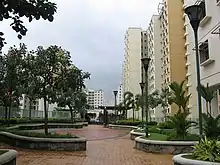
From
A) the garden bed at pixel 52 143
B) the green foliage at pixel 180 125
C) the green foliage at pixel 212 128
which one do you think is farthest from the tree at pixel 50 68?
the green foliage at pixel 212 128

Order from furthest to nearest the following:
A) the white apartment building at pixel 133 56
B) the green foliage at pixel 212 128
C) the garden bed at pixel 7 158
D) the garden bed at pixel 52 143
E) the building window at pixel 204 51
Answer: the white apartment building at pixel 133 56
the building window at pixel 204 51
the garden bed at pixel 52 143
the green foliage at pixel 212 128
the garden bed at pixel 7 158

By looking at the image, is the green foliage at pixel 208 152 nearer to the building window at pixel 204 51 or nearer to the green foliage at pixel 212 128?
the green foliage at pixel 212 128

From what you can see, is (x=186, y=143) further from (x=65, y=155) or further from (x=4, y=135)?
(x=4, y=135)

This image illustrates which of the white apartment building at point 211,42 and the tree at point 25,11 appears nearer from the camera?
the tree at point 25,11

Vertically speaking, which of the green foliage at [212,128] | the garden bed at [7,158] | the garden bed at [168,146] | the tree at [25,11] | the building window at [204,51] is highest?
the building window at [204,51]

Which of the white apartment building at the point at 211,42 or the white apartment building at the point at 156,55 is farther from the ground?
the white apartment building at the point at 156,55

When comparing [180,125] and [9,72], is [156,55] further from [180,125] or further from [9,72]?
[180,125]

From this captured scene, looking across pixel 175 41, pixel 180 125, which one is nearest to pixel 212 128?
pixel 180 125

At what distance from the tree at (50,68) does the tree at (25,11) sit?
9.85 m

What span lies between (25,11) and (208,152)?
5178 millimetres

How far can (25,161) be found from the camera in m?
10.3

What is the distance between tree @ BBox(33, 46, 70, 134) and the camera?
49.1 ft

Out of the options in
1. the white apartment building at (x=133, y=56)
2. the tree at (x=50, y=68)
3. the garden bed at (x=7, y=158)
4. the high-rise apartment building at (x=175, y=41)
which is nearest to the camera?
the garden bed at (x=7, y=158)

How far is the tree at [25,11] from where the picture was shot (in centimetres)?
504
